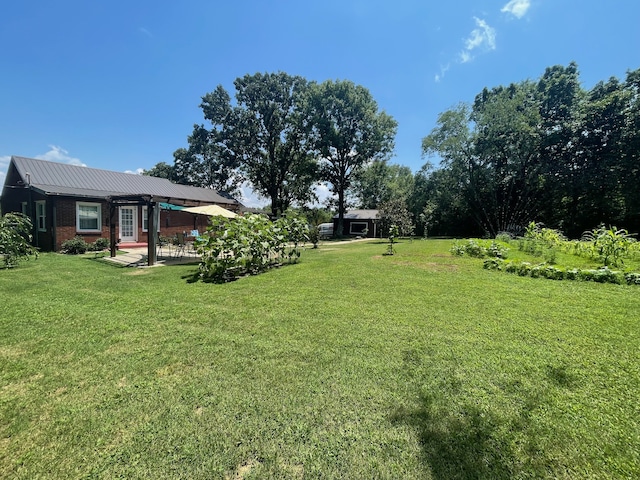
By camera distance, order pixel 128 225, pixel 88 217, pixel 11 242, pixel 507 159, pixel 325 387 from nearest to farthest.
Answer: pixel 325 387 → pixel 11 242 → pixel 88 217 → pixel 128 225 → pixel 507 159

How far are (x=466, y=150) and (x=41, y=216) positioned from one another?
27.7 metres

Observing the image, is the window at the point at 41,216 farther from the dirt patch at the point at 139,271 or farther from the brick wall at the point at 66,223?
the dirt patch at the point at 139,271

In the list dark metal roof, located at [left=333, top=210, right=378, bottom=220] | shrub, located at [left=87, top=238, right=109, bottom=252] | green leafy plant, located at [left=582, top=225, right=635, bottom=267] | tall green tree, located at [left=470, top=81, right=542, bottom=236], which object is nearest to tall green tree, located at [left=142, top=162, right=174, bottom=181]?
dark metal roof, located at [left=333, top=210, right=378, bottom=220]

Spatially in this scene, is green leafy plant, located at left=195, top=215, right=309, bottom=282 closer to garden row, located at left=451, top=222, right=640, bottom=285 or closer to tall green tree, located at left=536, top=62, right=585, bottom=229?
garden row, located at left=451, top=222, right=640, bottom=285

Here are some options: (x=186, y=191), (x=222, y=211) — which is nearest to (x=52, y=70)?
(x=186, y=191)

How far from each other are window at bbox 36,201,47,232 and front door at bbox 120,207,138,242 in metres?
2.73

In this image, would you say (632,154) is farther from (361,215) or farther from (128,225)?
(128,225)

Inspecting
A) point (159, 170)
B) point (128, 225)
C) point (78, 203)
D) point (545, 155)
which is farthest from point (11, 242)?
point (159, 170)

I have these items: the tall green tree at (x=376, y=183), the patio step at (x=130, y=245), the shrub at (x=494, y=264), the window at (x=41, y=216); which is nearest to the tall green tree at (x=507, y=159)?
the tall green tree at (x=376, y=183)

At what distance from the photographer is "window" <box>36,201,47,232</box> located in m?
12.2

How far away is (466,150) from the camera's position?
2356 cm

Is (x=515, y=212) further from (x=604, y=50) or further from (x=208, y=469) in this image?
(x=208, y=469)

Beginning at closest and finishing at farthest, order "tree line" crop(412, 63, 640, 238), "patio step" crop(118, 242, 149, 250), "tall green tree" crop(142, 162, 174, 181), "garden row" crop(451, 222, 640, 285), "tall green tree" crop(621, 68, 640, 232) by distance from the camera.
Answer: "garden row" crop(451, 222, 640, 285) → "patio step" crop(118, 242, 149, 250) → "tall green tree" crop(621, 68, 640, 232) → "tree line" crop(412, 63, 640, 238) → "tall green tree" crop(142, 162, 174, 181)

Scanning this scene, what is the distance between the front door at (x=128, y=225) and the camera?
14.1 metres
